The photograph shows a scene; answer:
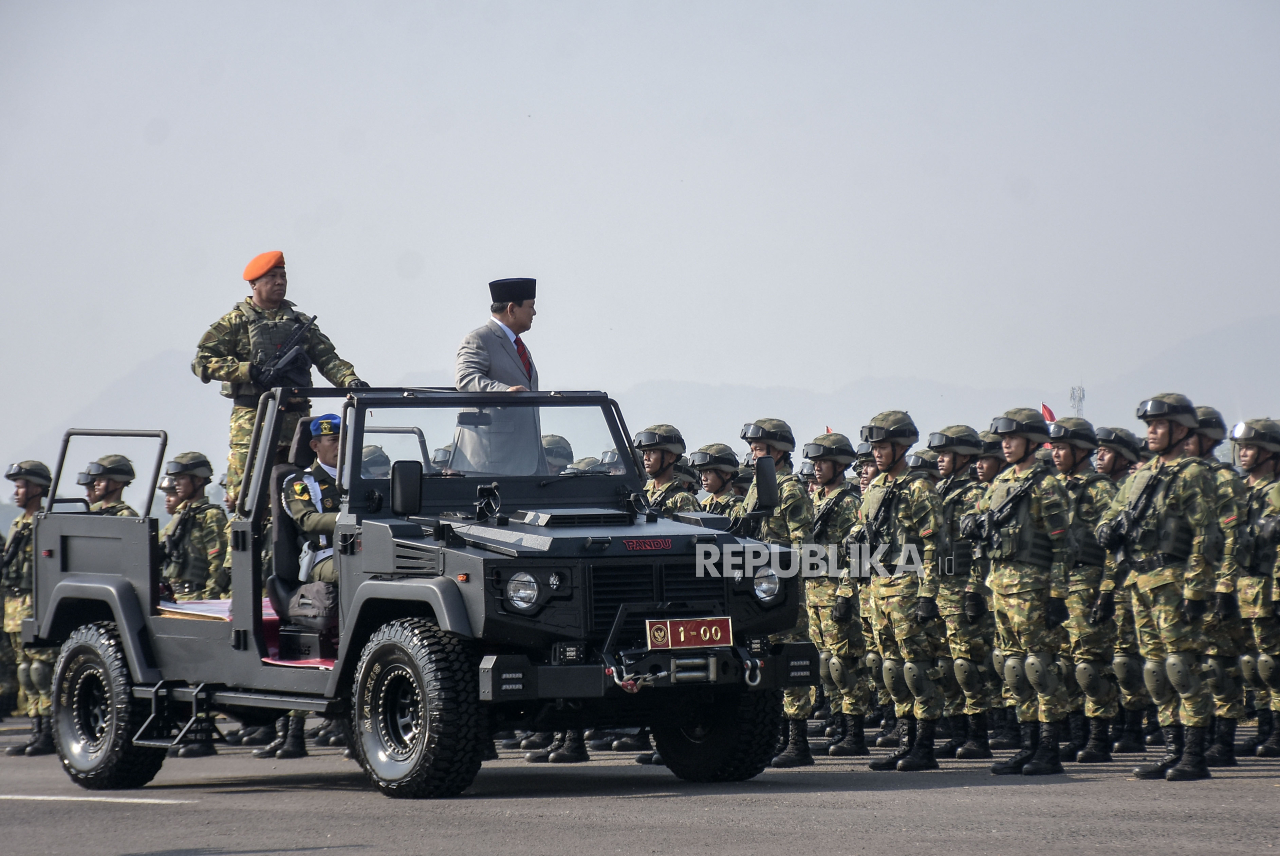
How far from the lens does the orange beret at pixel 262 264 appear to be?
1163 cm

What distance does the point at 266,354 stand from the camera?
11375mm

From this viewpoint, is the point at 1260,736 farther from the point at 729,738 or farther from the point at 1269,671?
the point at 729,738

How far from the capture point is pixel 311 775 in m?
11.6

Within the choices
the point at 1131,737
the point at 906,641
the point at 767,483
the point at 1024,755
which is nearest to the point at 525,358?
the point at 767,483

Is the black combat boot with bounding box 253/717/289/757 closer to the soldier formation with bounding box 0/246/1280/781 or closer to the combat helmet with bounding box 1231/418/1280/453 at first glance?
the soldier formation with bounding box 0/246/1280/781

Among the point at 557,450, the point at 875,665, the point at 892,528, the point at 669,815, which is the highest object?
the point at 557,450

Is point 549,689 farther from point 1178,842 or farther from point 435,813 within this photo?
point 1178,842

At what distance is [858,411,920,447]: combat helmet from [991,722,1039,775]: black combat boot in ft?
7.73

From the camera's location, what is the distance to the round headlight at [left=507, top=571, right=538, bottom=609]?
8.78 meters

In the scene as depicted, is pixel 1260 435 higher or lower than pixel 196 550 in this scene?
higher

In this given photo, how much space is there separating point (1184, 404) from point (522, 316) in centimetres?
419

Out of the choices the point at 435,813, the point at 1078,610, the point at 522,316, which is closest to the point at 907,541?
the point at 1078,610

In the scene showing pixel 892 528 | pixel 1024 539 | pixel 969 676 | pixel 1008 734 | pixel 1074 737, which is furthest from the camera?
pixel 1008 734

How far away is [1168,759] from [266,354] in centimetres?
616
